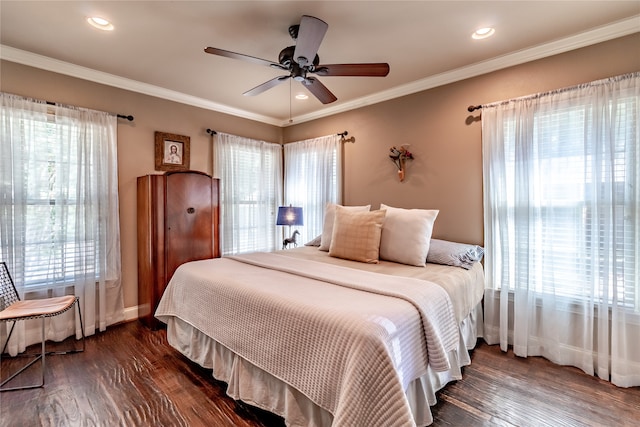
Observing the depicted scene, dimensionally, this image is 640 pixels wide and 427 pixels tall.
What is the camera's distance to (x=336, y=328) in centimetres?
134

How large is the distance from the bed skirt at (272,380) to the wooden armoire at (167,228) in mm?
751

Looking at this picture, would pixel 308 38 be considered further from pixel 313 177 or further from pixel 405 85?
pixel 313 177

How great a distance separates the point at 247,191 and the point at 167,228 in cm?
136

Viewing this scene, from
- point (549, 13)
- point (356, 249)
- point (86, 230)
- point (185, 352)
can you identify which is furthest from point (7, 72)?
point (549, 13)

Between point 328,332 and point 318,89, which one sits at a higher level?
point 318,89

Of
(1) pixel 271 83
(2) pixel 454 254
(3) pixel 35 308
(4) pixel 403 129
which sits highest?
(1) pixel 271 83

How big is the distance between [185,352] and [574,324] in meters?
3.11

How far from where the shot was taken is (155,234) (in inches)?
117

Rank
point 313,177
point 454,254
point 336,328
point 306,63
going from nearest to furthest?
point 336,328, point 306,63, point 454,254, point 313,177

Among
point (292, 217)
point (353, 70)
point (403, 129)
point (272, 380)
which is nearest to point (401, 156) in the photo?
point (403, 129)

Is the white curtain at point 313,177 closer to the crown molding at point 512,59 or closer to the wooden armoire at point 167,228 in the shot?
the crown molding at point 512,59

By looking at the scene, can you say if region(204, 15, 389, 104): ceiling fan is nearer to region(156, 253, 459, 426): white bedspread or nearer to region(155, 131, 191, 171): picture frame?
region(156, 253, 459, 426): white bedspread

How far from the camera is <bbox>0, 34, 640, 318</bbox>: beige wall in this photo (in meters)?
2.46

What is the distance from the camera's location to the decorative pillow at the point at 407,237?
8.24 feet
